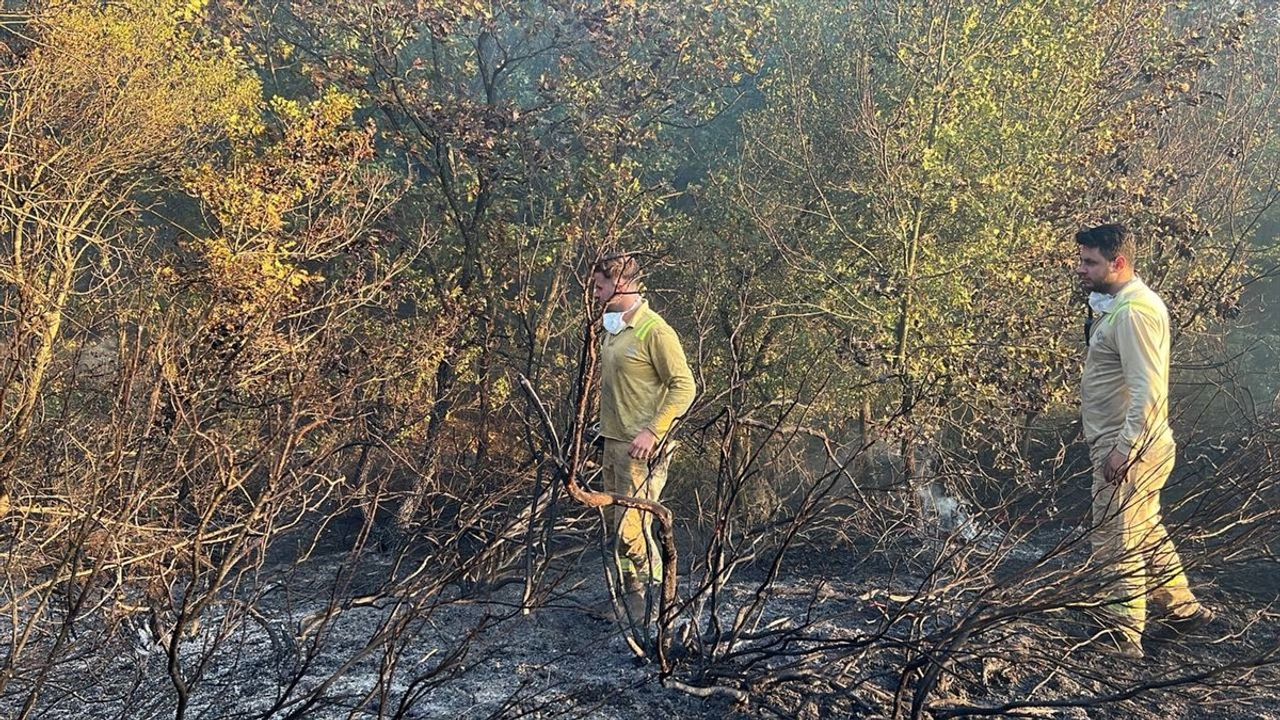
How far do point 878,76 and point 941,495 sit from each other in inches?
150

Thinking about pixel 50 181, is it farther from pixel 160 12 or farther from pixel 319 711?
pixel 319 711

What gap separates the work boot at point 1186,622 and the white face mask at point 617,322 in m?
2.85

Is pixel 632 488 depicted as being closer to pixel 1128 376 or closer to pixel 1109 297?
pixel 1128 376

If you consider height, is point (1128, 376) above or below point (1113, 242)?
below

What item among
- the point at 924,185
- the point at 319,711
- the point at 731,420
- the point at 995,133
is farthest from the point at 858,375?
the point at 319,711

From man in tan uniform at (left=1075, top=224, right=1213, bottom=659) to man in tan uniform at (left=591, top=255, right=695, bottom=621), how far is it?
1.89 meters

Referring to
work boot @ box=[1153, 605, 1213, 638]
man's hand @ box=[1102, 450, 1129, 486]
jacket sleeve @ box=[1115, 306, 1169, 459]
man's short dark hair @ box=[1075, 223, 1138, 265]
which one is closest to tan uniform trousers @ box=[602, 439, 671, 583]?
man's hand @ box=[1102, 450, 1129, 486]

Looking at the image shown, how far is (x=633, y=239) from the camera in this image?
25.8 feet

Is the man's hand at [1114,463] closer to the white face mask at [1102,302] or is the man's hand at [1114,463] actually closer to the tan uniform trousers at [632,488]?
the white face mask at [1102,302]

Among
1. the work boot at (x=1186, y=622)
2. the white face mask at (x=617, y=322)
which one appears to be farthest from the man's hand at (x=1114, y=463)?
the white face mask at (x=617, y=322)

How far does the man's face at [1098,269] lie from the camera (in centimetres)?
437

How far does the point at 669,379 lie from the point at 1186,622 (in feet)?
8.77

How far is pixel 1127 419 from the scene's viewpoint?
4086mm

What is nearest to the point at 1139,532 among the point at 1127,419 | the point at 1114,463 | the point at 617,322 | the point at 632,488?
the point at 1114,463
